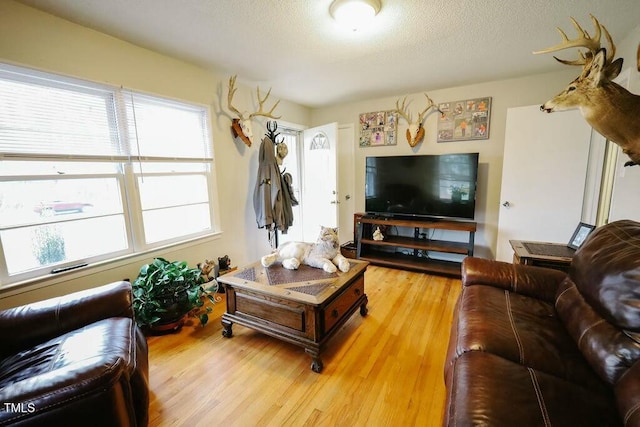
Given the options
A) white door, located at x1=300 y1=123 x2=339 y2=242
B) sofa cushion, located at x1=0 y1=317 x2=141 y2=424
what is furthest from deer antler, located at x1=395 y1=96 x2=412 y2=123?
sofa cushion, located at x1=0 y1=317 x2=141 y2=424

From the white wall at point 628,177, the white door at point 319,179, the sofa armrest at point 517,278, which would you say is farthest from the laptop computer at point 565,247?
the white door at point 319,179

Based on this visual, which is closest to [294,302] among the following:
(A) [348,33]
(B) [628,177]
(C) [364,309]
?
(C) [364,309]

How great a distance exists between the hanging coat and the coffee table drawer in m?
1.36

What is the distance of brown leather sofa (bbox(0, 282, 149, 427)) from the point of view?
2.69 feet

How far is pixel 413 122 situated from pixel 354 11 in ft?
6.88

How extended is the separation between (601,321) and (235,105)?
325 cm

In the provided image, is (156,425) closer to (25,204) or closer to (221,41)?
(25,204)

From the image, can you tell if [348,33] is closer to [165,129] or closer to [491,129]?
[165,129]

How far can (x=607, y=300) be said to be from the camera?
1129 millimetres

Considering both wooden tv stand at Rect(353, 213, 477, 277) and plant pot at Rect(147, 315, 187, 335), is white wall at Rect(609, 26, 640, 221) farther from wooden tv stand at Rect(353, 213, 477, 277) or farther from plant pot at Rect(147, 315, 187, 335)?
plant pot at Rect(147, 315, 187, 335)

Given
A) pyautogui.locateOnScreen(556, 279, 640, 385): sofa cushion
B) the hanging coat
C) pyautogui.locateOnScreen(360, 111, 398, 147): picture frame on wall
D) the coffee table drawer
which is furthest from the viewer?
pyautogui.locateOnScreen(360, 111, 398, 147): picture frame on wall

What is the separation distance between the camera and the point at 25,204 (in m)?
1.68

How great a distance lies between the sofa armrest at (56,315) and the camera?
1229 millimetres

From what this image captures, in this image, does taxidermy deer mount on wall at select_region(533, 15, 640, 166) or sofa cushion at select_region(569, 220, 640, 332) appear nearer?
sofa cushion at select_region(569, 220, 640, 332)
